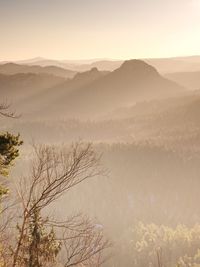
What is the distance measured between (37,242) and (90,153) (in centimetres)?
620

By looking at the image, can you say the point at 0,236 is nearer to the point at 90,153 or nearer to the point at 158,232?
the point at 90,153

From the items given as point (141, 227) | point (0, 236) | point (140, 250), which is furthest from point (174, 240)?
point (0, 236)

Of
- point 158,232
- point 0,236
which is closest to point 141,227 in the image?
point 158,232

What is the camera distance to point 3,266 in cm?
1717

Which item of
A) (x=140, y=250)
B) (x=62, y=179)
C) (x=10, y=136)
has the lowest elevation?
(x=140, y=250)

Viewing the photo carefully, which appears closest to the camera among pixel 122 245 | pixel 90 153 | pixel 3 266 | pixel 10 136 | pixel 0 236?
pixel 90 153

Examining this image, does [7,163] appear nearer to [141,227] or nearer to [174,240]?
[174,240]

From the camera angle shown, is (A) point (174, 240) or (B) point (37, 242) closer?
(B) point (37, 242)

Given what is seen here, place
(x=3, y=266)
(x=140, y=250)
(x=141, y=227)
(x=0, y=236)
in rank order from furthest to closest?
(x=141, y=227) < (x=140, y=250) < (x=0, y=236) < (x=3, y=266)

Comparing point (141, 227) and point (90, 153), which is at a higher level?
point (90, 153)

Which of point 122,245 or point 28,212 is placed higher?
point 28,212

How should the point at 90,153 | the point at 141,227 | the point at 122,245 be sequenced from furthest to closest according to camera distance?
the point at 141,227 → the point at 122,245 → the point at 90,153

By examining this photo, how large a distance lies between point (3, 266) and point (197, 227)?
184 meters

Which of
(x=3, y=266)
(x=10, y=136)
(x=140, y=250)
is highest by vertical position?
(x=10, y=136)
